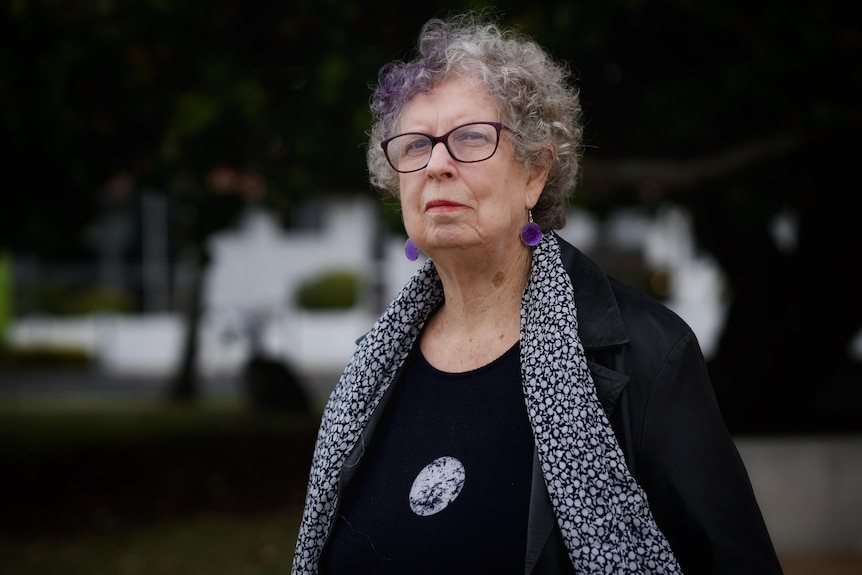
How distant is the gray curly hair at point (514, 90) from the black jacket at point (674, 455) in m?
0.46

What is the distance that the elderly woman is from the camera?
1900 millimetres

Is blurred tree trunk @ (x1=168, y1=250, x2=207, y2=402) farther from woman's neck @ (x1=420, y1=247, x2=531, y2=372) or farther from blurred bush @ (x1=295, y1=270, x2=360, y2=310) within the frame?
woman's neck @ (x1=420, y1=247, x2=531, y2=372)

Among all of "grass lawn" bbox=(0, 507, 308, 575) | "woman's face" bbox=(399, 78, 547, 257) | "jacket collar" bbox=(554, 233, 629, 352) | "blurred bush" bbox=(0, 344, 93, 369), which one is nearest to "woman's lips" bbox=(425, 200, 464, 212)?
"woman's face" bbox=(399, 78, 547, 257)

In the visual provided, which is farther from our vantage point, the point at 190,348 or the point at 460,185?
the point at 190,348

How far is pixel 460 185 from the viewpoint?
7.07 feet

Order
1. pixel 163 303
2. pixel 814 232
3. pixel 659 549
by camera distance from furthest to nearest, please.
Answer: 1. pixel 163 303
2. pixel 814 232
3. pixel 659 549

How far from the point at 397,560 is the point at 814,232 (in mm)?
7814

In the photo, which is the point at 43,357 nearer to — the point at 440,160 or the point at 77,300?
the point at 77,300

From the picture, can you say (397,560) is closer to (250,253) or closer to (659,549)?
(659,549)

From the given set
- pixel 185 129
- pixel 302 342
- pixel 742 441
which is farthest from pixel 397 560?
pixel 302 342

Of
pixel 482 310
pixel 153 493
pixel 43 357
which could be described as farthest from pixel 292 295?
pixel 482 310

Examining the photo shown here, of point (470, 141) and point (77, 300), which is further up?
point (470, 141)

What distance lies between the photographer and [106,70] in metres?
7.02

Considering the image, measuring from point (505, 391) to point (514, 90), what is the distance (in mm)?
660
